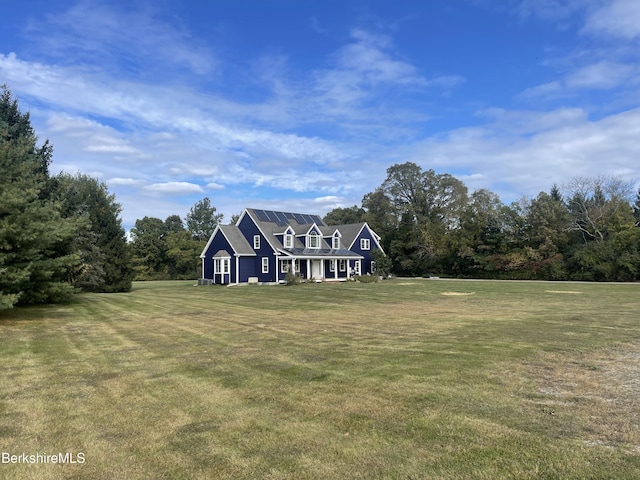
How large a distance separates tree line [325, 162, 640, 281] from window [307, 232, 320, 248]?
44.0ft

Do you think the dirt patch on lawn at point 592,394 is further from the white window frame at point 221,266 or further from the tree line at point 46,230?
the white window frame at point 221,266

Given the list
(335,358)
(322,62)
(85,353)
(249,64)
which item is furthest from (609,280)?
(85,353)

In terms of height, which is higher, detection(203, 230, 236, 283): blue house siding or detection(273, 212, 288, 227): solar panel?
detection(273, 212, 288, 227): solar panel

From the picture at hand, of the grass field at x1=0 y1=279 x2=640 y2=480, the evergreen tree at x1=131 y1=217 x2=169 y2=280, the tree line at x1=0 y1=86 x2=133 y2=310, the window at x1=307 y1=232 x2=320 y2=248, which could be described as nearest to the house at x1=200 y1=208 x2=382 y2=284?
the window at x1=307 y1=232 x2=320 y2=248

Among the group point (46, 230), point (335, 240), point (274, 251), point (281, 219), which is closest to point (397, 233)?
point (335, 240)

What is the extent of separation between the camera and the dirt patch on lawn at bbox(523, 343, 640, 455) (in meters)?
4.07

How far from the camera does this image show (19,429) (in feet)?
14.6

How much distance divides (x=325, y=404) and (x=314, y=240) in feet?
115

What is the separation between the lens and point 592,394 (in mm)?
5285

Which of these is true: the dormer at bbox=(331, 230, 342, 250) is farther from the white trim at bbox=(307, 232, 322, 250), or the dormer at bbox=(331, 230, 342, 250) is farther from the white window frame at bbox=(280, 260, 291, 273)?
the white window frame at bbox=(280, 260, 291, 273)

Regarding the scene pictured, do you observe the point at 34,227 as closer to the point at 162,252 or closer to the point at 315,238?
the point at 315,238

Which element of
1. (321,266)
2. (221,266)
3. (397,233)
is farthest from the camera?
(397,233)

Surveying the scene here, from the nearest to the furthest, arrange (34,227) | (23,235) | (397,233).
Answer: (23,235) < (34,227) < (397,233)

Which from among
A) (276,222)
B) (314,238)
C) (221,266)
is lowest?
(221,266)
